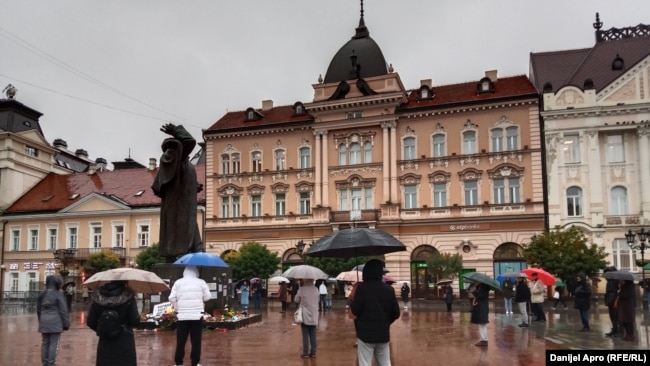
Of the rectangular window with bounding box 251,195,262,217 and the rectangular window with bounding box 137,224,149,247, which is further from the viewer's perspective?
the rectangular window with bounding box 137,224,149,247

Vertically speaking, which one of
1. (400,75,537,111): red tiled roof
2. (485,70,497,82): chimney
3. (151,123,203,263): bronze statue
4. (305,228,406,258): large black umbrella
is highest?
(485,70,497,82): chimney

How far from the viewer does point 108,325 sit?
23.0ft

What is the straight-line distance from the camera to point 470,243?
129ft

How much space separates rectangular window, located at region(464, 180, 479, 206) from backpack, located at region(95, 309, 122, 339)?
1374 inches

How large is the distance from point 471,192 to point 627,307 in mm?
25680

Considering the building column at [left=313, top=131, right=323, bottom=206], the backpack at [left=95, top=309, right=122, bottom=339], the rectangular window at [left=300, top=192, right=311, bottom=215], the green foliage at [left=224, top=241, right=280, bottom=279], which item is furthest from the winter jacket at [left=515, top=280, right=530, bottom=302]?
the rectangular window at [left=300, top=192, right=311, bottom=215]

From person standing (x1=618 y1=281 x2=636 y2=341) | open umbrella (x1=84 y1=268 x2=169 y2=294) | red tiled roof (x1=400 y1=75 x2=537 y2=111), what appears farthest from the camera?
red tiled roof (x1=400 y1=75 x2=537 y2=111)

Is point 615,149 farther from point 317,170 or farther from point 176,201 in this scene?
point 176,201

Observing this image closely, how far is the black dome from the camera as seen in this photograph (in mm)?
43781

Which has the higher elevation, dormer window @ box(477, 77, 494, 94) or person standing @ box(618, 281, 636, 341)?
dormer window @ box(477, 77, 494, 94)

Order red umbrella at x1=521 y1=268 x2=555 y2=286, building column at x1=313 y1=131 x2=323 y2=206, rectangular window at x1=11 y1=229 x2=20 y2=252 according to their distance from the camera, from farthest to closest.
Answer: rectangular window at x1=11 y1=229 x2=20 y2=252
building column at x1=313 y1=131 x2=323 y2=206
red umbrella at x1=521 y1=268 x2=555 y2=286

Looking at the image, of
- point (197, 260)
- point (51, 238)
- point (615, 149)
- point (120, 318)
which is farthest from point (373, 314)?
point (51, 238)

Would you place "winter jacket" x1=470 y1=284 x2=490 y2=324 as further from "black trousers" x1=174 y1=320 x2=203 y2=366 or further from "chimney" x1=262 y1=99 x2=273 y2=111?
"chimney" x1=262 y1=99 x2=273 y2=111

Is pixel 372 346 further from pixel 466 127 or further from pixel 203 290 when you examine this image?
pixel 466 127
